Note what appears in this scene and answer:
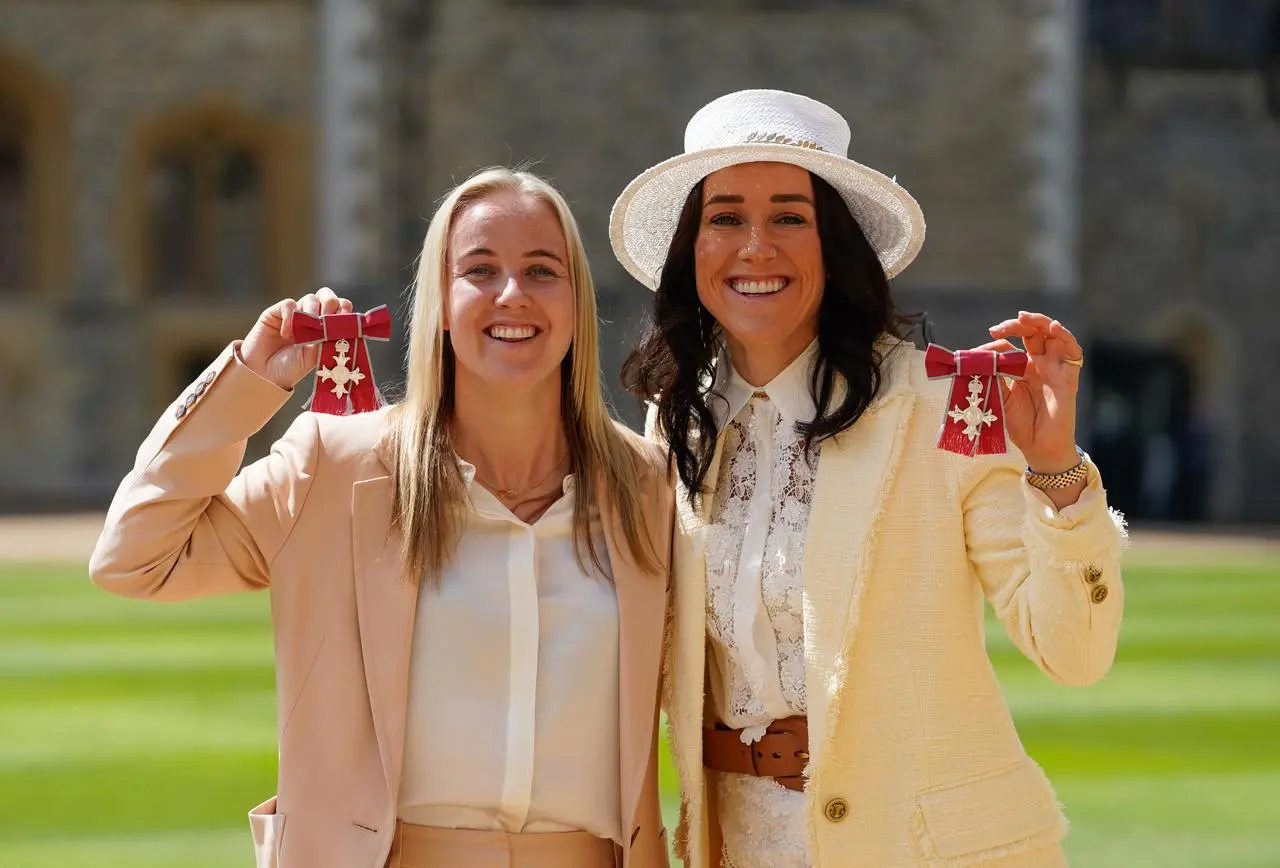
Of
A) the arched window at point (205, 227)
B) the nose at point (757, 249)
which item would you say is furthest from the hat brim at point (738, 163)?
the arched window at point (205, 227)

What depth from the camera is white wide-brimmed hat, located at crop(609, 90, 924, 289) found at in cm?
286

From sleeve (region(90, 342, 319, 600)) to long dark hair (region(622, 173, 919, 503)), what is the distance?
599mm

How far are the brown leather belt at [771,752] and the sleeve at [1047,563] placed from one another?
1.10ft

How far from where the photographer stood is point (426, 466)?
8.78ft

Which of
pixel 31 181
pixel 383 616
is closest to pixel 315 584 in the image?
pixel 383 616

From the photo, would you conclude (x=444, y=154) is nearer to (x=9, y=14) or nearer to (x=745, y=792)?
(x=9, y=14)

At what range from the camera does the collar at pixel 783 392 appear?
2865mm

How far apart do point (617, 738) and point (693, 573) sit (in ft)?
0.89

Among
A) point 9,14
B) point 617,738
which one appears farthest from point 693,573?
point 9,14

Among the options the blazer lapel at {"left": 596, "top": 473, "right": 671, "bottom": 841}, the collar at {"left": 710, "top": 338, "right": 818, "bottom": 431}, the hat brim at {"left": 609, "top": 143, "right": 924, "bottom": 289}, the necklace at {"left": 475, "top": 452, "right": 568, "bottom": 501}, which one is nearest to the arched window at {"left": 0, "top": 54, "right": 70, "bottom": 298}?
the hat brim at {"left": 609, "top": 143, "right": 924, "bottom": 289}

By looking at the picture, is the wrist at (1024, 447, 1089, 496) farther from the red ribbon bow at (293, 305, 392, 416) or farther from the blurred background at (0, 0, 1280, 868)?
the blurred background at (0, 0, 1280, 868)

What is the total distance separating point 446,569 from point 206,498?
348 millimetres

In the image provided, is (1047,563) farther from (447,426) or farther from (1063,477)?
(447,426)

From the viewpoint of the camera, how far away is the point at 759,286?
287 cm
